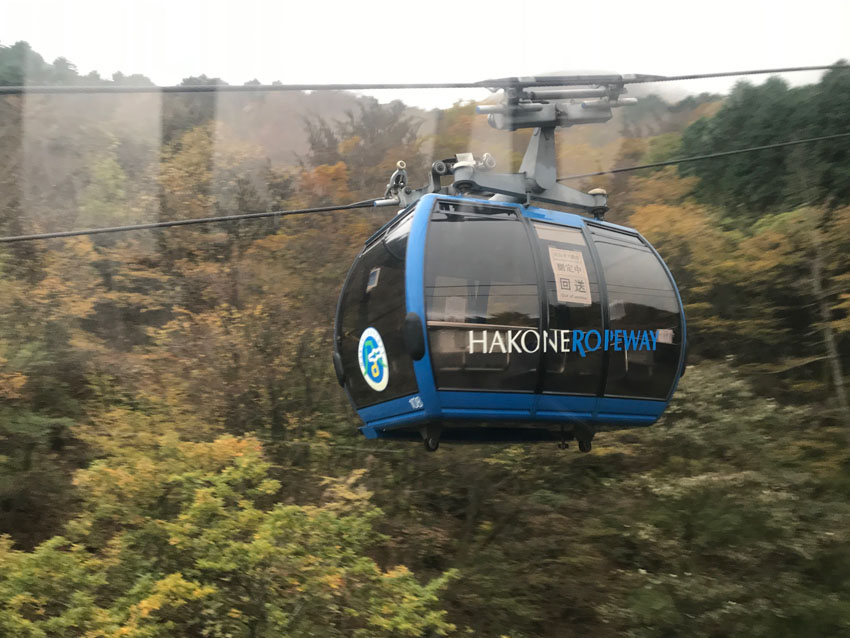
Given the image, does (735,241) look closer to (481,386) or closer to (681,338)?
(681,338)

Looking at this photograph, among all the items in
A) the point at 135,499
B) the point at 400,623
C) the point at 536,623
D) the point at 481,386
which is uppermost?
the point at 481,386

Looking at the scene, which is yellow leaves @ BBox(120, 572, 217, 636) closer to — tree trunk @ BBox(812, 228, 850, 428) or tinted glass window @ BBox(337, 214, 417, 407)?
tinted glass window @ BBox(337, 214, 417, 407)

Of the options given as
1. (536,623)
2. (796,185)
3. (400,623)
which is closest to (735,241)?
(796,185)

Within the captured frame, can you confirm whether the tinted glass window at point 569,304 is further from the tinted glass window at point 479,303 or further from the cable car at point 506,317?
the tinted glass window at point 479,303

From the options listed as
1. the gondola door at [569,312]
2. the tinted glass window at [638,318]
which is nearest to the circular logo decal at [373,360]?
the gondola door at [569,312]

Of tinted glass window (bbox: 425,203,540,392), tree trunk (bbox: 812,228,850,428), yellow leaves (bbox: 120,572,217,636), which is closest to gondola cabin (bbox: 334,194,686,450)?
tinted glass window (bbox: 425,203,540,392)

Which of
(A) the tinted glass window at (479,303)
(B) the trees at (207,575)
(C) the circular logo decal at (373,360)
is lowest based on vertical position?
(B) the trees at (207,575)

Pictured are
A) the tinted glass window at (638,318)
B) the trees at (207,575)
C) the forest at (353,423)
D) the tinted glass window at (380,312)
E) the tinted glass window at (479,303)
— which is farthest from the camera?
the forest at (353,423)
